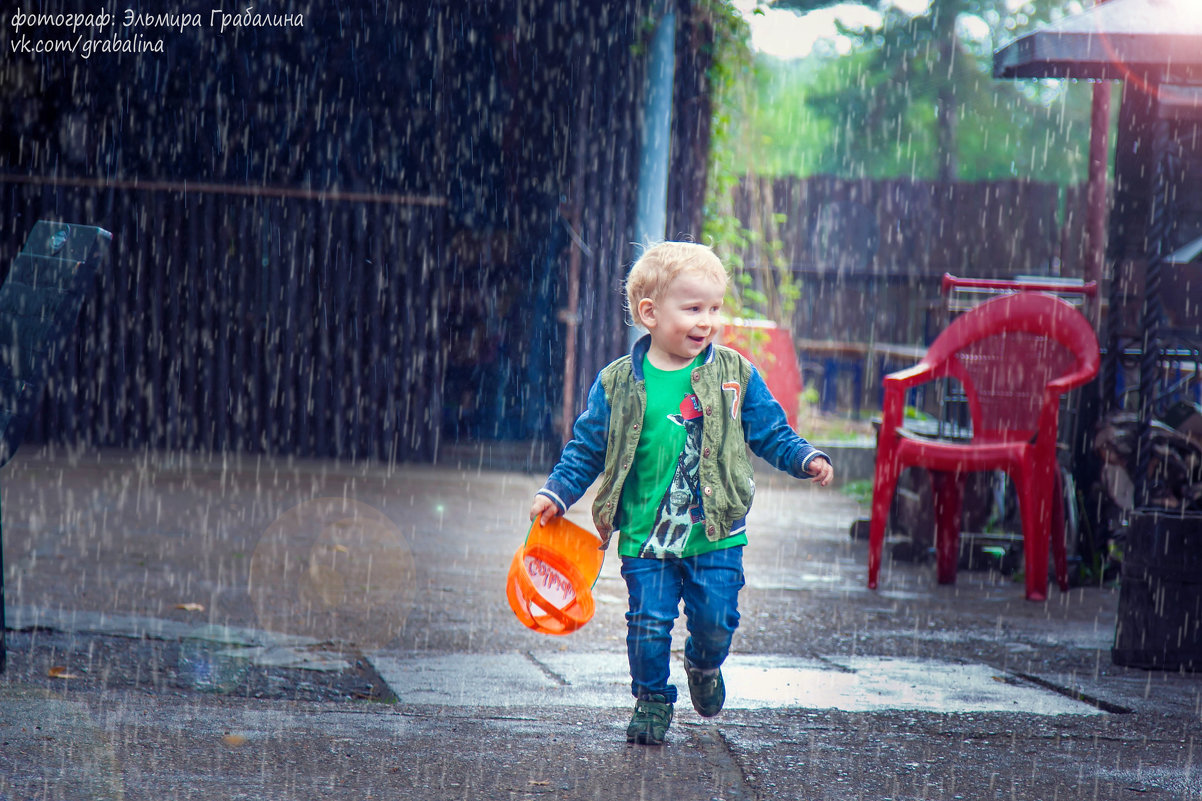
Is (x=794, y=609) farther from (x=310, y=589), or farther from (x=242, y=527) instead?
(x=242, y=527)

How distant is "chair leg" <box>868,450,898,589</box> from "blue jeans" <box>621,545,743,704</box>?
2601mm

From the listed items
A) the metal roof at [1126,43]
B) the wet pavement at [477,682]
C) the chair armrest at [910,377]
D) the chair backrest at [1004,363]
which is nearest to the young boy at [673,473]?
the wet pavement at [477,682]

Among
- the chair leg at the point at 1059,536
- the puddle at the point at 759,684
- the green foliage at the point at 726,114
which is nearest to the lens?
the puddle at the point at 759,684

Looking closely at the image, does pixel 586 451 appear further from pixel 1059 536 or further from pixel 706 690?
pixel 1059 536

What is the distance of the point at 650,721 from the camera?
3225mm

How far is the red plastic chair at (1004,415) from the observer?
5.64 m

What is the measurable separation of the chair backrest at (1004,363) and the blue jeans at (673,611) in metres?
3.11

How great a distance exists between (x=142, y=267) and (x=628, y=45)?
4.00m

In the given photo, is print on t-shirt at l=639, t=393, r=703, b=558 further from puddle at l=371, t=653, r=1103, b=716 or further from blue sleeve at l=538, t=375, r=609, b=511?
puddle at l=371, t=653, r=1103, b=716

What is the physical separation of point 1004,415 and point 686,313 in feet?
11.8

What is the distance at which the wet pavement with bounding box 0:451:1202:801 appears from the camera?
116 inches

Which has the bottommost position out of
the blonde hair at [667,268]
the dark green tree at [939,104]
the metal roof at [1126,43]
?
the blonde hair at [667,268]

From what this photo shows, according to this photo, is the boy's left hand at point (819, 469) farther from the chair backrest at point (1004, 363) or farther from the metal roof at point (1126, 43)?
the chair backrest at point (1004, 363)

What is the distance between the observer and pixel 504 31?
34.3 ft
